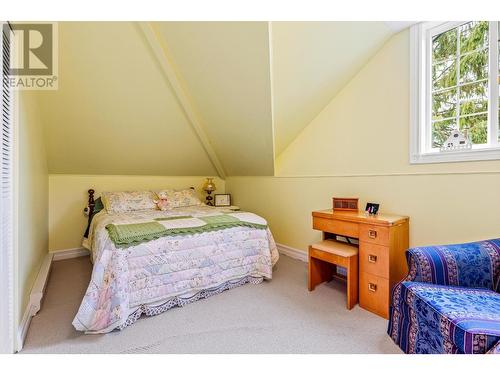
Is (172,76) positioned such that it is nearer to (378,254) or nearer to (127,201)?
(127,201)

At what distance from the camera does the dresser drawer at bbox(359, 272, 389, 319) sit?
179 cm

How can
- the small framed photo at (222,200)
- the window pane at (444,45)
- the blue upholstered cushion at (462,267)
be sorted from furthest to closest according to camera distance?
the small framed photo at (222,200)
the window pane at (444,45)
the blue upholstered cushion at (462,267)

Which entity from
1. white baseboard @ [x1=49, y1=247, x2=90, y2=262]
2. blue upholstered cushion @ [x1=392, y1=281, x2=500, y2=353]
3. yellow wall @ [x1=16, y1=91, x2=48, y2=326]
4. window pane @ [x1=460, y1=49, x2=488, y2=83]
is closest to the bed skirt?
yellow wall @ [x1=16, y1=91, x2=48, y2=326]

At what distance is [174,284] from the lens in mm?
1964

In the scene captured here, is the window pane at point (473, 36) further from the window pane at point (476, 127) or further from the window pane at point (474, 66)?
the window pane at point (476, 127)

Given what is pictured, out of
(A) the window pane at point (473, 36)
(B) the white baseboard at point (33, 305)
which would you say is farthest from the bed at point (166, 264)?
(A) the window pane at point (473, 36)

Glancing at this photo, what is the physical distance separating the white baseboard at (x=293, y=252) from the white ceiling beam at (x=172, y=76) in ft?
5.70

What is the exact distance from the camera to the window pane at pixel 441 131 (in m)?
1.95

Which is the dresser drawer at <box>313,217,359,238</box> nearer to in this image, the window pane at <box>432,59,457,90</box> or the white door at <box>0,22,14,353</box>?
the window pane at <box>432,59,457,90</box>

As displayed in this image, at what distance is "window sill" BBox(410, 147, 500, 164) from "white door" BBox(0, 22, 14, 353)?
276 cm
